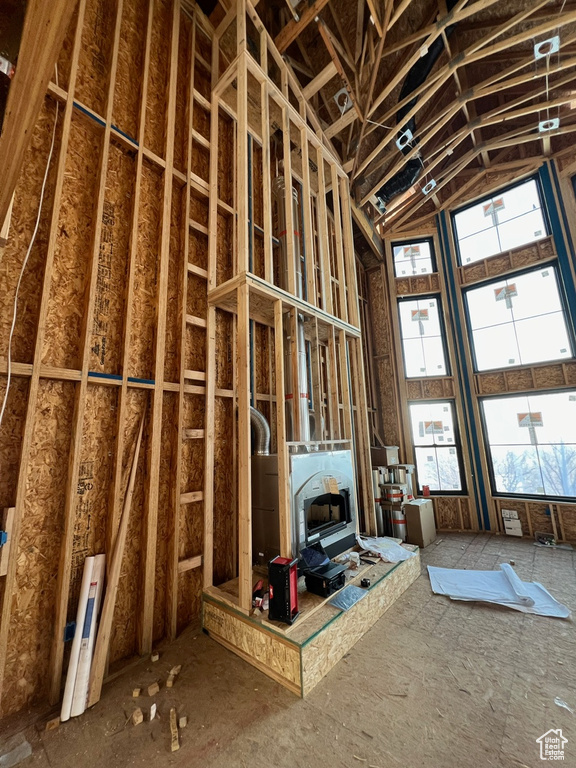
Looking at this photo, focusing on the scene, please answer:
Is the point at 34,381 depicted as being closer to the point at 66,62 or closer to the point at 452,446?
the point at 66,62

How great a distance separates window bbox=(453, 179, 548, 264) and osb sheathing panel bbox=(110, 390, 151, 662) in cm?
687

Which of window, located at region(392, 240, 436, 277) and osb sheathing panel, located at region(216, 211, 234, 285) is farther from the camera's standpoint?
window, located at region(392, 240, 436, 277)

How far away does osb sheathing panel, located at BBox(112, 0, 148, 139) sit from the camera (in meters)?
3.03

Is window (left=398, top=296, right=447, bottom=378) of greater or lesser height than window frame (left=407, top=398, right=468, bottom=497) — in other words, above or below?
above

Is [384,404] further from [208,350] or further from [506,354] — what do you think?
[208,350]

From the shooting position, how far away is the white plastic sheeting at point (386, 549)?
3520 millimetres

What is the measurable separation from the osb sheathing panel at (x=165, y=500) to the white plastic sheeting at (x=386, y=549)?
216 cm

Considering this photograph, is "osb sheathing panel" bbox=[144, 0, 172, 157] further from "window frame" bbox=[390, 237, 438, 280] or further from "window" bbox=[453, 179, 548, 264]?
"window" bbox=[453, 179, 548, 264]

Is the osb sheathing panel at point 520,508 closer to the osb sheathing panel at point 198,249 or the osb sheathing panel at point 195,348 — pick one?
the osb sheathing panel at point 195,348

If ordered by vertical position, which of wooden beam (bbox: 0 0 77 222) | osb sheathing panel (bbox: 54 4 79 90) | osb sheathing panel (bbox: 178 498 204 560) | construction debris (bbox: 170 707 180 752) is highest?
osb sheathing panel (bbox: 54 4 79 90)

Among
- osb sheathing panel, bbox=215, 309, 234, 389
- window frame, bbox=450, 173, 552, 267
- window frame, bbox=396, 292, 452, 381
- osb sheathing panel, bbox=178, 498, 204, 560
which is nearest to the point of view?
osb sheathing panel, bbox=178, 498, 204, 560

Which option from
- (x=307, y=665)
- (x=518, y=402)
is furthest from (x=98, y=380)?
(x=518, y=402)

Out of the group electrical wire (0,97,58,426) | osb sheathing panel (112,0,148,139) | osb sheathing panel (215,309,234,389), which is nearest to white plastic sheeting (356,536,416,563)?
osb sheathing panel (215,309,234,389)

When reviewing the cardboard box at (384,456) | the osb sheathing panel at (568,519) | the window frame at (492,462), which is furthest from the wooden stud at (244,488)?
the osb sheathing panel at (568,519)
